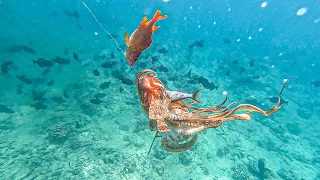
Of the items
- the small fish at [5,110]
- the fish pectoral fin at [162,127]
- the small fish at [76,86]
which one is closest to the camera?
the fish pectoral fin at [162,127]

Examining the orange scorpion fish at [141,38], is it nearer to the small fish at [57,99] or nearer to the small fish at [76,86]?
the small fish at [57,99]

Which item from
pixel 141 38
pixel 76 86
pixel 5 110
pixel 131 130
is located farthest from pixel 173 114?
pixel 76 86

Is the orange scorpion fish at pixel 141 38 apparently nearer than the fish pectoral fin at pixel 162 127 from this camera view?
No

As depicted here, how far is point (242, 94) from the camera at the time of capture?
57.0 ft

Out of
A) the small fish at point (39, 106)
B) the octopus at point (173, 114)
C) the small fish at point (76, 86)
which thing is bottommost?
the octopus at point (173, 114)

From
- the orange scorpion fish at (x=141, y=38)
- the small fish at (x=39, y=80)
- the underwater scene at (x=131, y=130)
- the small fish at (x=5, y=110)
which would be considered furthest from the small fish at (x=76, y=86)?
the orange scorpion fish at (x=141, y=38)

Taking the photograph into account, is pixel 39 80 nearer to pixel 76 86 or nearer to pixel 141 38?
pixel 76 86

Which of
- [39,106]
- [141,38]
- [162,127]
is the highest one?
[39,106]

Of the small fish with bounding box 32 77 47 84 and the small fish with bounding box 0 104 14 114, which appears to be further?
the small fish with bounding box 32 77 47 84

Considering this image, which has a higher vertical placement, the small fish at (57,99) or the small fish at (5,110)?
the small fish at (57,99)

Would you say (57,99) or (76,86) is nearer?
(57,99)

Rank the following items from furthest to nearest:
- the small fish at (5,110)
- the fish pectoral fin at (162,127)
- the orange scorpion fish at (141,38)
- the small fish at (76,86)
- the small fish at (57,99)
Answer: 1. the small fish at (76,86)
2. the small fish at (57,99)
3. the small fish at (5,110)
4. the orange scorpion fish at (141,38)
5. the fish pectoral fin at (162,127)

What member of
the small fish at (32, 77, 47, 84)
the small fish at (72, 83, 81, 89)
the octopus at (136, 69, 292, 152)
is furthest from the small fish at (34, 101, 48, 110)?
the octopus at (136, 69, 292, 152)

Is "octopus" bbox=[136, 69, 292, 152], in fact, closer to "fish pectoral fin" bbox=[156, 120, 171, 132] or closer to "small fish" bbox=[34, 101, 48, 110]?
"fish pectoral fin" bbox=[156, 120, 171, 132]
